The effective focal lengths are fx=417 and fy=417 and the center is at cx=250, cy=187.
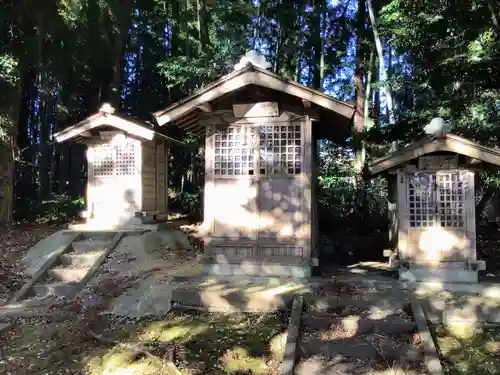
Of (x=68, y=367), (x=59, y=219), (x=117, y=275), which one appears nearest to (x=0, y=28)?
(x=59, y=219)

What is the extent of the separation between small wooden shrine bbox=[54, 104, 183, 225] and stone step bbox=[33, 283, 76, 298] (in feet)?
11.8

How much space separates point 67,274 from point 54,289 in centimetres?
66

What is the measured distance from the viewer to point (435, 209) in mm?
7516

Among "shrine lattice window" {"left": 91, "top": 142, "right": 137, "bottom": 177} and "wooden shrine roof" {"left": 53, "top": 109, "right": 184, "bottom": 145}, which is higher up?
"wooden shrine roof" {"left": 53, "top": 109, "right": 184, "bottom": 145}

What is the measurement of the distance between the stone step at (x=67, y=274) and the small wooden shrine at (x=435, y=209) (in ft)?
20.5

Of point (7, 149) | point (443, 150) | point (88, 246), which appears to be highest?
point (7, 149)

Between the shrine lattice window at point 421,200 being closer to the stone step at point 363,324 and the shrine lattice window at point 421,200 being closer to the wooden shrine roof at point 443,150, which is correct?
the wooden shrine roof at point 443,150

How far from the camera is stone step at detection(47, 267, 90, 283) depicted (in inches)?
341

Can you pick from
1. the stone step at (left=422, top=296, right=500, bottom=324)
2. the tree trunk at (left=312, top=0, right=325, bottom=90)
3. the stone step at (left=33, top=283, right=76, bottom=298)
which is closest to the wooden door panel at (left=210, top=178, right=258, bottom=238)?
the stone step at (left=33, top=283, right=76, bottom=298)

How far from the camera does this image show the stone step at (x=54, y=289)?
799 centimetres

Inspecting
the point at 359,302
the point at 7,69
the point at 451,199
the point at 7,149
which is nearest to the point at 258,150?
the point at 359,302

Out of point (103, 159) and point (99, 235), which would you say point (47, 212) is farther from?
point (99, 235)

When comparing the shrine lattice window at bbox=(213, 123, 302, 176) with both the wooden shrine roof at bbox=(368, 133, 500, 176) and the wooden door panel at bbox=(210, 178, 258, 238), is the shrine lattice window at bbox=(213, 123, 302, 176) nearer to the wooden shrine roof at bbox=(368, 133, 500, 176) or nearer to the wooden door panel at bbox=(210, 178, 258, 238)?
the wooden door panel at bbox=(210, 178, 258, 238)

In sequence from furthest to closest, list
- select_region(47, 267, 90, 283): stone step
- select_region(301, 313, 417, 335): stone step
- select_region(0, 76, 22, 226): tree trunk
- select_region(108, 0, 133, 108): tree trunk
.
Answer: select_region(108, 0, 133, 108): tree trunk < select_region(0, 76, 22, 226): tree trunk < select_region(47, 267, 90, 283): stone step < select_region(301, 313, 417, 335): stone step
